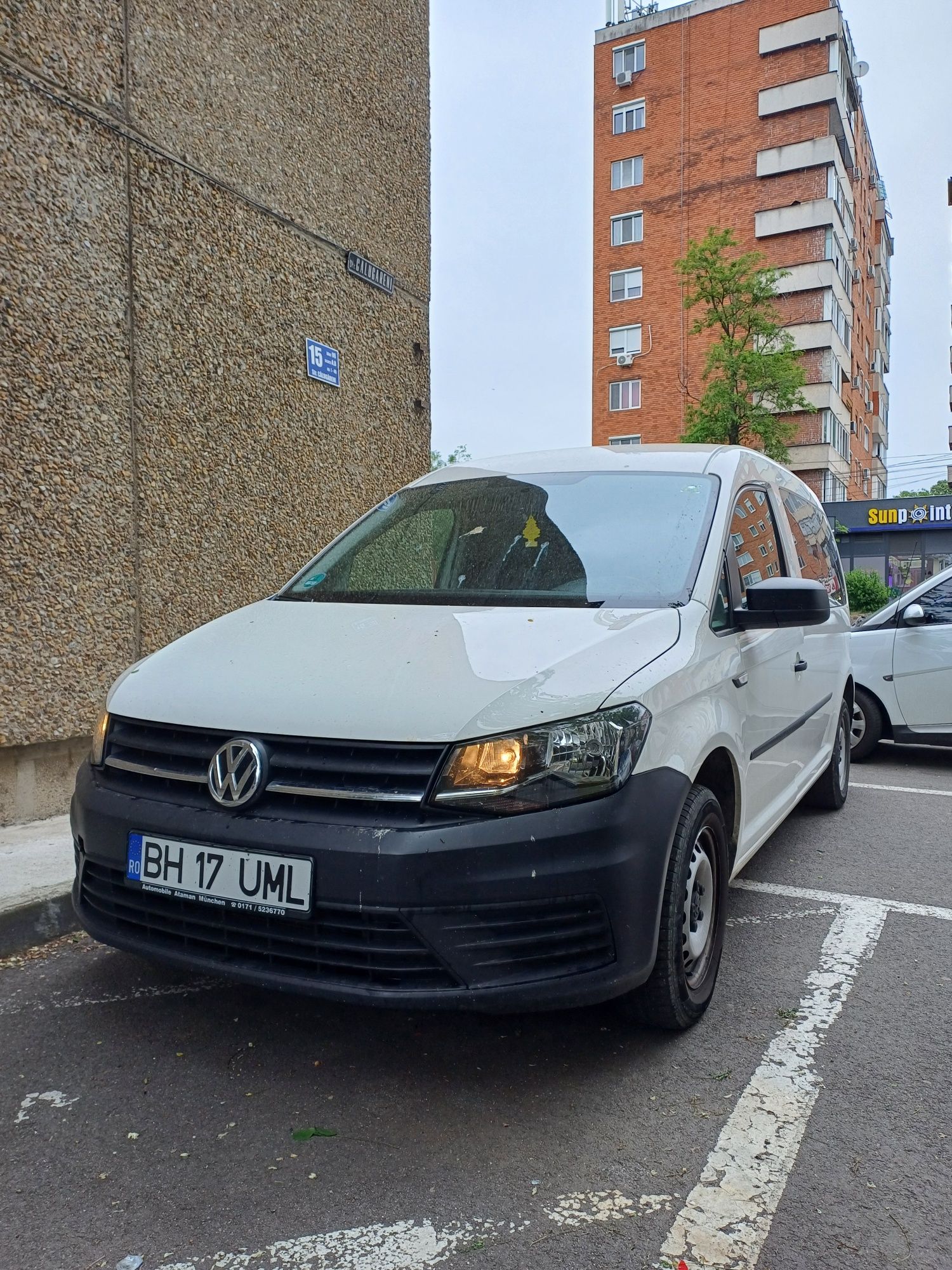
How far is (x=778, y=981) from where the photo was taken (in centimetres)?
308

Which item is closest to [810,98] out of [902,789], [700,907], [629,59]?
[629,59]

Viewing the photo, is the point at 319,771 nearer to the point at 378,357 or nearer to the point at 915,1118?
the point at 915,1118

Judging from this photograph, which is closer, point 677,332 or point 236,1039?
point 236,1039

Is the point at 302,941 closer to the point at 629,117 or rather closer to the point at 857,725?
the point at 857,725

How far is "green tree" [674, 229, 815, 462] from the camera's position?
28047 millimetres

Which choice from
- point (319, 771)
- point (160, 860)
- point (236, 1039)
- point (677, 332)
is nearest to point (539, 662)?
point (319, 771)

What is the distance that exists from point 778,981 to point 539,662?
1.46 m

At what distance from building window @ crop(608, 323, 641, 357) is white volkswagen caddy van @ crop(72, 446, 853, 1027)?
3804cm

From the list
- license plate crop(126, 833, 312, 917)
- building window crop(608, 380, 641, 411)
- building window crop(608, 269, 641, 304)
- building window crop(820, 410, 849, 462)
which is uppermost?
building window crop(608, 269, 641, 304)

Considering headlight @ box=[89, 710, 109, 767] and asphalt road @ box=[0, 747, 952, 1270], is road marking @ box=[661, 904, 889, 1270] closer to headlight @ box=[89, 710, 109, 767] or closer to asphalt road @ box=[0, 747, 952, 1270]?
asphalt road @ box=[0, 747, 952, 1270]

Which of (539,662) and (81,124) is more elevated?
(81,124)

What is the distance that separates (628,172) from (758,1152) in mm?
43379

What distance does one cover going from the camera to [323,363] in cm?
681

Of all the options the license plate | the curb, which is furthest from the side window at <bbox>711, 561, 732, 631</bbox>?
the curb
